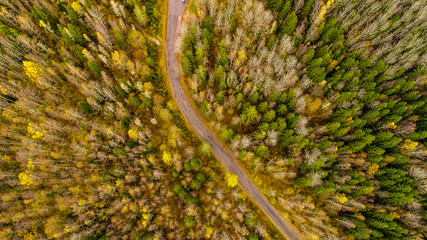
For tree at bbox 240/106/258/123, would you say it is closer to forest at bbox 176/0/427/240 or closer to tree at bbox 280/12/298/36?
forest at bbox 176/0/427/240

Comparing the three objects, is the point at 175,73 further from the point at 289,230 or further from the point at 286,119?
the point at 289,230

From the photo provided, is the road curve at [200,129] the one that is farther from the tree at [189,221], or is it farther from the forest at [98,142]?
the tree at [189,221]

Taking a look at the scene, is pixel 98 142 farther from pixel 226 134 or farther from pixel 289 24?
pixel 289 24

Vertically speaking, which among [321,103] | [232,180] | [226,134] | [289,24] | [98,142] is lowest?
[232,180]

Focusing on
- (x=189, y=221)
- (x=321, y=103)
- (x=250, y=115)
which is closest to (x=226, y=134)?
(x=250, y=115)

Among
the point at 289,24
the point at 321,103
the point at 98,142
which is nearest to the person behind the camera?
the point at 98,142

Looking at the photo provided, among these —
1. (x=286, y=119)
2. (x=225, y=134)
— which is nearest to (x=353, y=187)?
(x=286, y=119)
